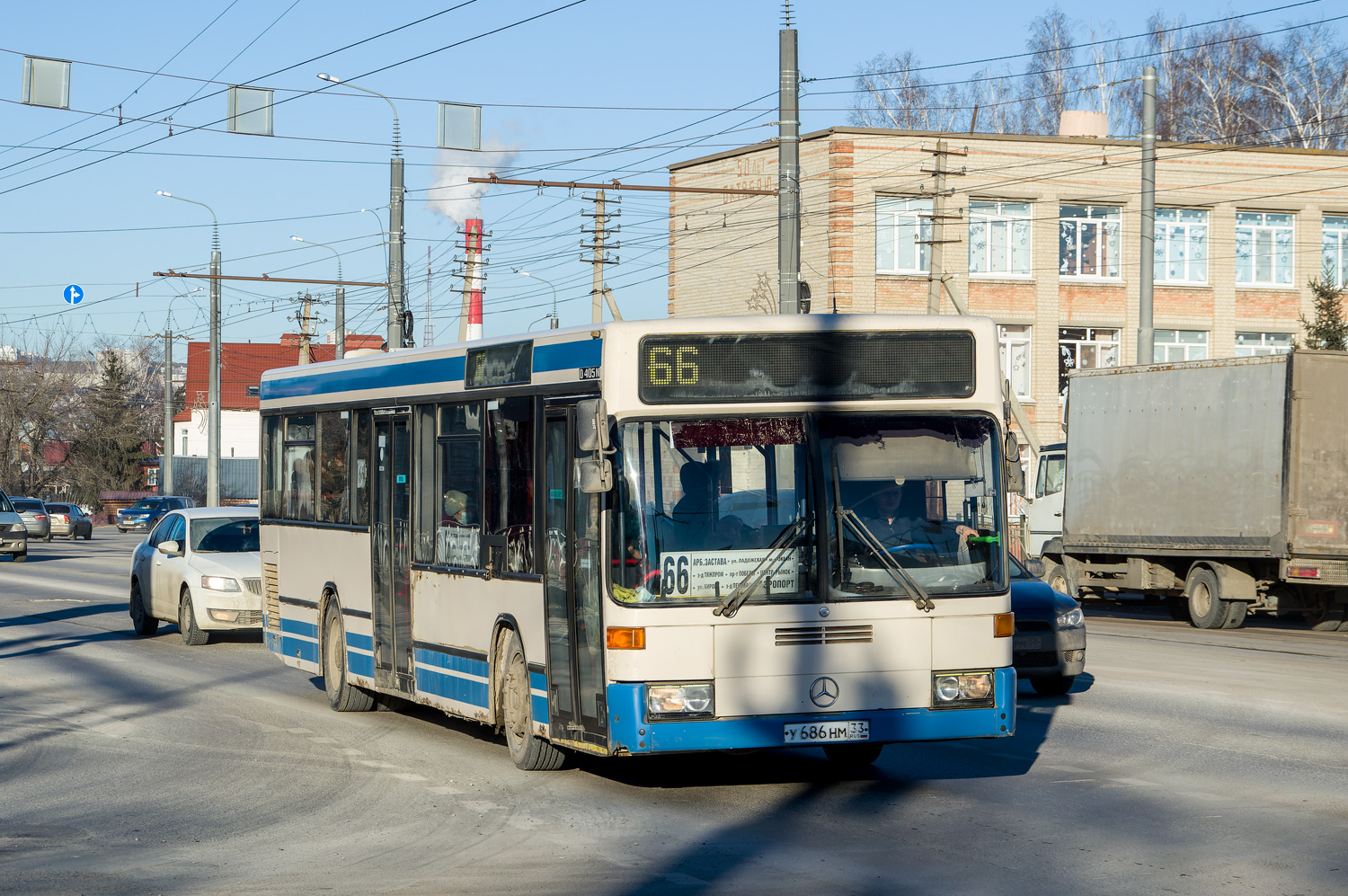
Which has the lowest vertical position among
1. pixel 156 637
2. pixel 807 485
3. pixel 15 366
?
pixel 156 637

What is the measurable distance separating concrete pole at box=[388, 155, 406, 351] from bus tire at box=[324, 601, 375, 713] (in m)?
12.6

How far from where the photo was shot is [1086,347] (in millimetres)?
48375

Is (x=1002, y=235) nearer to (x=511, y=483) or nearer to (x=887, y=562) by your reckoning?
(x=511, y=483)

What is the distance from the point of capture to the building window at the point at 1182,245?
4897 centimetres

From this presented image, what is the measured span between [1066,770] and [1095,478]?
15.2 metres

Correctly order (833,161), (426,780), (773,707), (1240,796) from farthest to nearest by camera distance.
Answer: (833,161) → (426,780) → (1240,796) → (773,707)

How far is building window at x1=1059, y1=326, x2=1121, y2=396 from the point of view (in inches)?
1892

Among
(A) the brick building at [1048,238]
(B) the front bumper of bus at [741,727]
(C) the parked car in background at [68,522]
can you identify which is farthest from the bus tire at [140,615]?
(C) the parked car in background at [68,522]

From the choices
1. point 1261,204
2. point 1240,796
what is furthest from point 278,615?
point 1261,204

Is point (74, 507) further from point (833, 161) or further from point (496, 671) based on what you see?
point (496, 671)

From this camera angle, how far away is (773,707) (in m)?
8.85

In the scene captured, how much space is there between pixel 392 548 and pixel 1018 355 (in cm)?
3726

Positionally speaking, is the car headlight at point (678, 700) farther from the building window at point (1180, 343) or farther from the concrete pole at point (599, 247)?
the building window at point (1180, 343)

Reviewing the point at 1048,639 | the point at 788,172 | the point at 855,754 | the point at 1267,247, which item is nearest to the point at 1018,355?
the point at 1267,247
